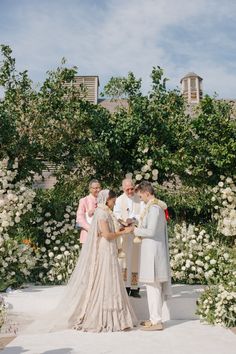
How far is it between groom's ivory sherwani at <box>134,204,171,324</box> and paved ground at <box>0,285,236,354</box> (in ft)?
1.17

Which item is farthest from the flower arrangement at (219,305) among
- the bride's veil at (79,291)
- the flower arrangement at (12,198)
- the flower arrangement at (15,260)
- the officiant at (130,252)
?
the flower arrangement at (12,198)

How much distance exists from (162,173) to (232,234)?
6.56 ft

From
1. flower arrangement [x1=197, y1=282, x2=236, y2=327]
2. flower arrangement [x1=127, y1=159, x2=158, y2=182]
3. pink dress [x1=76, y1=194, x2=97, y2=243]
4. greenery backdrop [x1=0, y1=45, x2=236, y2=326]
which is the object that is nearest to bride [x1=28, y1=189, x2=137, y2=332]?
flower arrangement [x1=197, y1=282, x2=236, y2=327]

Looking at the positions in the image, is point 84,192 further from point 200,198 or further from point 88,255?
point 88,255

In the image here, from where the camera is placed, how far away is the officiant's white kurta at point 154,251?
525cm

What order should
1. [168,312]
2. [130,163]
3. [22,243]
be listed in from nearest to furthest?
[168,312]
[22,243]
[130,163]

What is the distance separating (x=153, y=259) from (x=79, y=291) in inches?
39.0

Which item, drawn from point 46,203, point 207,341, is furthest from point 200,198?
point 207,341

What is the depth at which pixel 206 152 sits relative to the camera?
895cm

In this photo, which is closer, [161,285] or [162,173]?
[161,285]

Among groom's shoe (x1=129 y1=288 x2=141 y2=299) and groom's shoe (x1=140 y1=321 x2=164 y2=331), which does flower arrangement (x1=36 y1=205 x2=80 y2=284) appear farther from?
groom's shoe (x1=140 y1=321 x2=164 y2=331)

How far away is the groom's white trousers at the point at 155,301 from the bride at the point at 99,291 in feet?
0.86

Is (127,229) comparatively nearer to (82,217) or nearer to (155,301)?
(155,301)

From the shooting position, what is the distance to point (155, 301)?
5.27 meters
